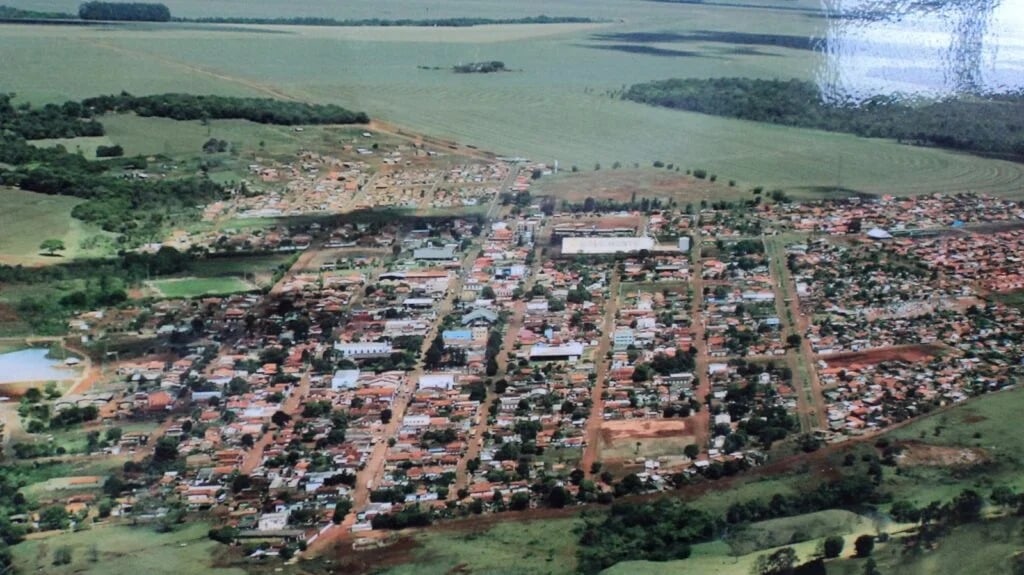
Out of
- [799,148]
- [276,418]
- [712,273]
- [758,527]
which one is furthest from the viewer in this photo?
[799,148]

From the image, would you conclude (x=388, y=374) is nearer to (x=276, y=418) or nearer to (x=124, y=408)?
(x=276, y=418)

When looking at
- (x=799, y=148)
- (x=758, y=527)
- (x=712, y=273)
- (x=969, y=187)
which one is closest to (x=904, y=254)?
(x=712, y=273)

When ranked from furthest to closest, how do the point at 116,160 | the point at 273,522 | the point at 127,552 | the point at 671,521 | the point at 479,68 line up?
the point at 479,68 < the point at 116,160 < the point at 273,522 < the point at 671,521 < the point at 127,552

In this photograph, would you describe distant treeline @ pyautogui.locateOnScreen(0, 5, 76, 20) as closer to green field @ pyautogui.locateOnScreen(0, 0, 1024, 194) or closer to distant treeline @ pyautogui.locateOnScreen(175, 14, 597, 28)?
green field @ pyautogui.locateOnScreen(0, 0, 1024, 194)

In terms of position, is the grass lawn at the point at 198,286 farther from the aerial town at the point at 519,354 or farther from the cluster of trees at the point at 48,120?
the cluster of trees at the point at 48,120

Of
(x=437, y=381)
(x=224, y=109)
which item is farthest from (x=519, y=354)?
(x=224, y=109)

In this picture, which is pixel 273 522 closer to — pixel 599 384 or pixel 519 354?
pixel 599 384
